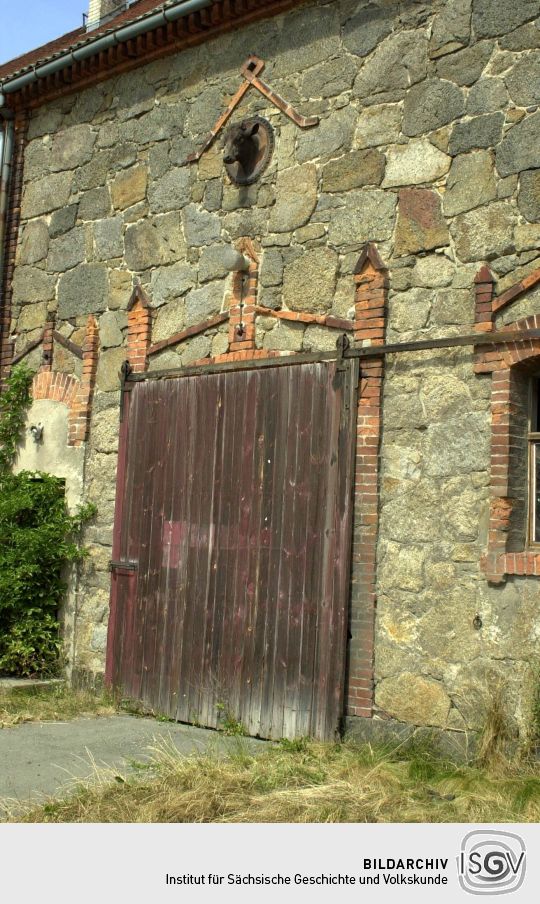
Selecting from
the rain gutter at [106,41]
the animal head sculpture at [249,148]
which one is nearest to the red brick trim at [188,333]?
the animal head sculpture at [249,148]

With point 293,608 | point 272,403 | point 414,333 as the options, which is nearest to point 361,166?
point 414,333

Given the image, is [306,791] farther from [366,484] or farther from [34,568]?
[34,568]

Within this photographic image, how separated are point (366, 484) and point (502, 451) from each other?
1.07 metres

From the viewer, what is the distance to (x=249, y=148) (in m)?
8.27

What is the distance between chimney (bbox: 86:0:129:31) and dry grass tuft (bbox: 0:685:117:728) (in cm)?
824

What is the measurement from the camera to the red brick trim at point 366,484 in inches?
275

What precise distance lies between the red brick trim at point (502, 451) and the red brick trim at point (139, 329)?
3485 mm

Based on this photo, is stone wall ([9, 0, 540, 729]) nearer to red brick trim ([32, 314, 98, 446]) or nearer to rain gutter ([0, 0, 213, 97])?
red brick trim ([32, 314, 98, 446])

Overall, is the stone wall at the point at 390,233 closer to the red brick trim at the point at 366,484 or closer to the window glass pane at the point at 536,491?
the red brick trim at the point at 366,484

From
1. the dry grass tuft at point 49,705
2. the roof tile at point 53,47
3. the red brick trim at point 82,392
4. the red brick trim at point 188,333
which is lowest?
the dry grass tuft at point 49,705

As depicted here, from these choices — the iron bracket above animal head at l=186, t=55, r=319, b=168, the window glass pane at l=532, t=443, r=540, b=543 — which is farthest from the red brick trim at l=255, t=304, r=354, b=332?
the window glass pane at l=532, t=443, r=540, b=543

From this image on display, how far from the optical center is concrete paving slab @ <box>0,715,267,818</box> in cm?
595

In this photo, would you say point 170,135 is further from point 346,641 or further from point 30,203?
point 346,641

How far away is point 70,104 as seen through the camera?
1005 centimetres
